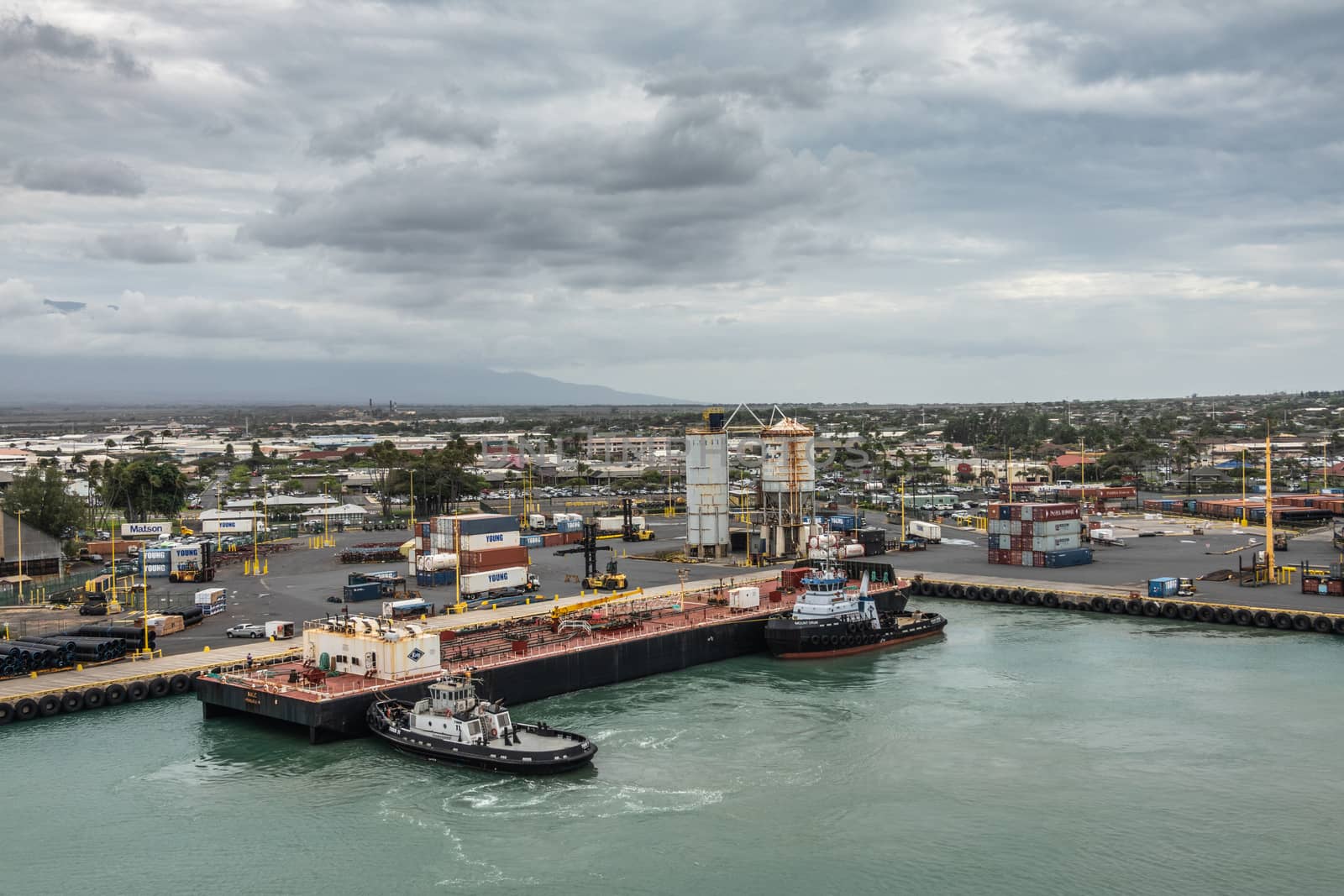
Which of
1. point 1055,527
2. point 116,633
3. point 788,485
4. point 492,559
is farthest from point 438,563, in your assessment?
point 1055,527

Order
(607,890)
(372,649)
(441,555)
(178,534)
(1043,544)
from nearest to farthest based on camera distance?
(607,890)
(372,649)
(441,555)
(1043,544)
(178,534)

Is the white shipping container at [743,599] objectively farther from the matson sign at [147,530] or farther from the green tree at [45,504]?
the matson sign at [147,530]

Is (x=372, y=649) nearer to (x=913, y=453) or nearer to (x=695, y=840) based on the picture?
(x=695, y=840)

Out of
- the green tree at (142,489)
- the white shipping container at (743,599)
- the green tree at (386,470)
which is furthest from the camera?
the green tree at (386,470)

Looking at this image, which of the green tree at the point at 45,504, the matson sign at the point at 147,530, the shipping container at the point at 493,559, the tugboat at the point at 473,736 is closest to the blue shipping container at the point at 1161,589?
the shipping container at the point at 493,559

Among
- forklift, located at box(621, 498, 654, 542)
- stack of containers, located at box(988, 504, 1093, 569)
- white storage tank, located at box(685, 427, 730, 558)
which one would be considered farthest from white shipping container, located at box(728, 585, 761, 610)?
forklift, located at box(621, 498, 654, 542)

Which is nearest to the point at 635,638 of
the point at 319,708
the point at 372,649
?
the point at 372,649

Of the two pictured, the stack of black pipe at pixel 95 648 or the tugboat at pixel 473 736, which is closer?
the tugboat at pixel 473 736
